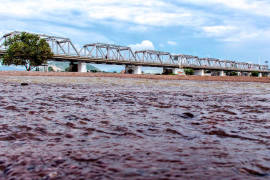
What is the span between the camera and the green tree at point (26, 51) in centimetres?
5486

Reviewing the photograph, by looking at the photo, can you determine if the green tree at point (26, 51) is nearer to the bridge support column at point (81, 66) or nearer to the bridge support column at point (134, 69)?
the bridge support column at point (81, 66)

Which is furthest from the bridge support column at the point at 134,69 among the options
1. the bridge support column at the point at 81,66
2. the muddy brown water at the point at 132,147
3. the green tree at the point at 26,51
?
the muddy brown water at the point at 132,147

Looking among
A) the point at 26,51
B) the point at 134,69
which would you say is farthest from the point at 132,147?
the point at 134,69

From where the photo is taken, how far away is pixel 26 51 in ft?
182

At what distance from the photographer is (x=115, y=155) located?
6.66 ft

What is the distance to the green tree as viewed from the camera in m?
54.9

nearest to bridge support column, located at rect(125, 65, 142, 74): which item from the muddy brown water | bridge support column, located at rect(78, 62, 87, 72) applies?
bridge support column, located at rect(78, 62, 87, 72)

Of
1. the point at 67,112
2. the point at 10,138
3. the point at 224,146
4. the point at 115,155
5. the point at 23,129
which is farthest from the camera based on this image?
the point at 67,112

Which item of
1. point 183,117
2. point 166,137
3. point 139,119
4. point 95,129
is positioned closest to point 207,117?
point 183,117

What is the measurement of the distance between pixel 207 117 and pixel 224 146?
5.00 feet

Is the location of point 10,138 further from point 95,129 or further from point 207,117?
point 207,117

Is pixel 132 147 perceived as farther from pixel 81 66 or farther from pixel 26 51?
pixel 81 66

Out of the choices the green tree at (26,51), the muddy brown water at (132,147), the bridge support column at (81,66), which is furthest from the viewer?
Result: the bridge support column at (81,66)

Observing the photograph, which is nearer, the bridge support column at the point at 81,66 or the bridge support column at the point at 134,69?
the bridge support column at the point at 81,66
